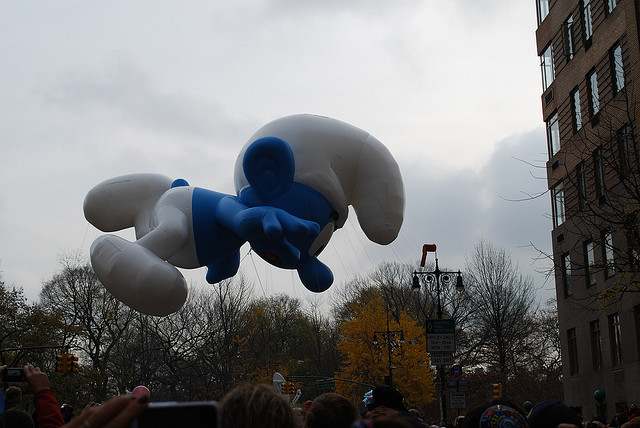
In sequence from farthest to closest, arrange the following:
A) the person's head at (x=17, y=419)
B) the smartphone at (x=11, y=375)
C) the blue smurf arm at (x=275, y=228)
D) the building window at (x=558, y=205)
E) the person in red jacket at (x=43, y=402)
→ the building window at (x=558, y=205) → the blue smurf arm at (x=275, y=228) → the person's head at (x=17, y=419) → the smartphone at (x=11, y=375) → the person in red jacket at (x=43, y=402)

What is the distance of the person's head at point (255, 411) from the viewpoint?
323cm

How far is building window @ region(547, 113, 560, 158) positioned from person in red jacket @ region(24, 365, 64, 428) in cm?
3390

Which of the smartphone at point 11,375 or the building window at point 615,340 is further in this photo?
the building window at point 615,340

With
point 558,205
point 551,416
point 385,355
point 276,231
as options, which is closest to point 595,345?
point 558,205

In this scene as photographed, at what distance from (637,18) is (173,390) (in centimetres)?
3760

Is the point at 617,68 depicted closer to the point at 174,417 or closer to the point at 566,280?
the point at 566,280

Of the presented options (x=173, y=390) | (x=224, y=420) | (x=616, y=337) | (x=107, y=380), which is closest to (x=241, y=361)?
(x=173, y=390)

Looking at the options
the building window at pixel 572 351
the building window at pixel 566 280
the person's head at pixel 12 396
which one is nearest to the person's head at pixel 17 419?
the person's head at pixel 12 396

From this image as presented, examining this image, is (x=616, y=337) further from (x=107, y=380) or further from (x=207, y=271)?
(x=107, y=380)

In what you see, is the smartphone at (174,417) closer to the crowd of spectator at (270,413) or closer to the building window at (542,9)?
the crowd of spectator at (270,413)

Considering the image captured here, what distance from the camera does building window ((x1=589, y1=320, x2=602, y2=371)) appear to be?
32.9m

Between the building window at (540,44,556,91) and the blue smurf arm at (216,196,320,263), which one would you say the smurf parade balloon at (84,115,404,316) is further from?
the building window at (540,44,556,91)

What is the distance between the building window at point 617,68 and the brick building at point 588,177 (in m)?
0.04

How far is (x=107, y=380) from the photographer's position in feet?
180
